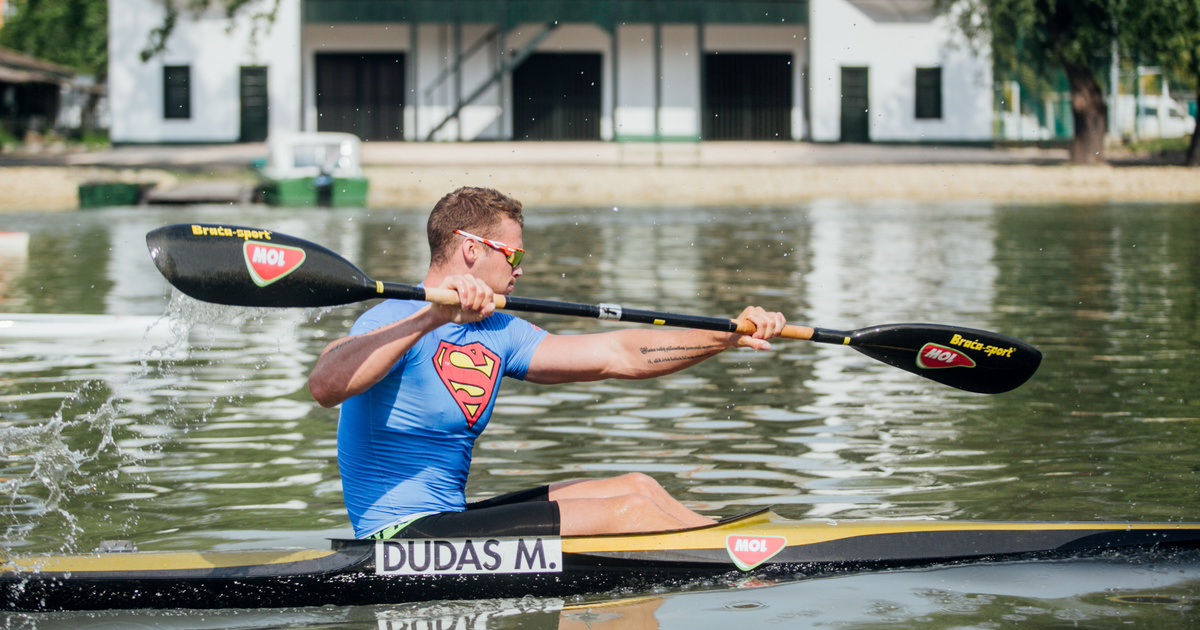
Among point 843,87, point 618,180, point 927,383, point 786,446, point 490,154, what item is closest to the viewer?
point 786,446

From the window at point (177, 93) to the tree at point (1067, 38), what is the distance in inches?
784

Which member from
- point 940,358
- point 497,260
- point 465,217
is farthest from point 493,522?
point 940,358

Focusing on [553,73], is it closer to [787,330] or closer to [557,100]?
[557,100]

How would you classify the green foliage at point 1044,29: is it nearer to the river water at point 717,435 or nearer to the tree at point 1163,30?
the tree at point 1163,30

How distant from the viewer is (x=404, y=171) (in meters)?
30.8

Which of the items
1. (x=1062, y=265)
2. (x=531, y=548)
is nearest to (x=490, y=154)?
(x=1062, y=265)

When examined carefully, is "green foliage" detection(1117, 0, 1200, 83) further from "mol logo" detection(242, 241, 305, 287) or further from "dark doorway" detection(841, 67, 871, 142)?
"mol logo" detection(242, 241, 305, 287)

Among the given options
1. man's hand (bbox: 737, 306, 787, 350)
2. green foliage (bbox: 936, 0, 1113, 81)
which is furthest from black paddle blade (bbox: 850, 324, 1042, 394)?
green foliage (bbox: 936, 0, 1113, 81)

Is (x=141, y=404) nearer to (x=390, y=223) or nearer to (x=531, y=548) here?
(x=531, y=548)

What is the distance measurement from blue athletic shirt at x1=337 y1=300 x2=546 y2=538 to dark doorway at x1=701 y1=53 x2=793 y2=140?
1358 inches

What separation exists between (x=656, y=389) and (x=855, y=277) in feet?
21.0

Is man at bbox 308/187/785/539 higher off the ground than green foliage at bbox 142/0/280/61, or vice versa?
green foliage at bbox 142/0/280/61

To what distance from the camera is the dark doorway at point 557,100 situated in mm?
38469

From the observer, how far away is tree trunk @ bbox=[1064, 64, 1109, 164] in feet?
106
